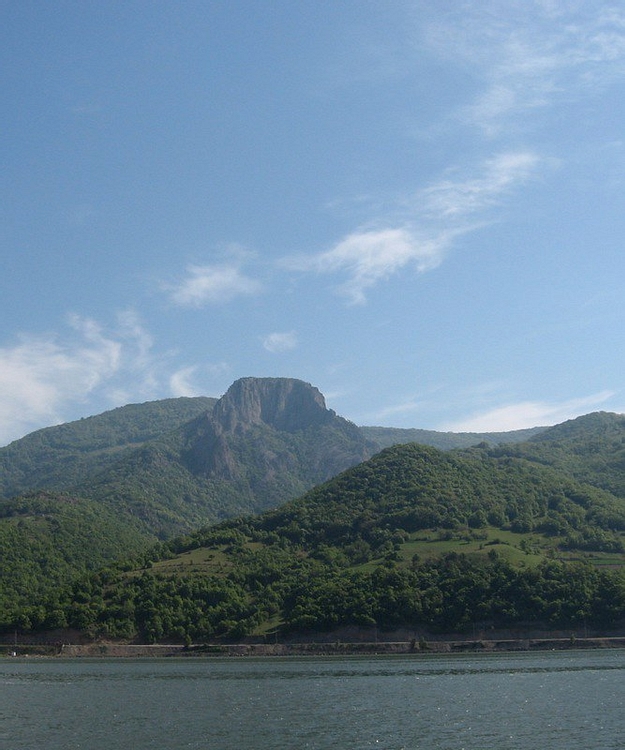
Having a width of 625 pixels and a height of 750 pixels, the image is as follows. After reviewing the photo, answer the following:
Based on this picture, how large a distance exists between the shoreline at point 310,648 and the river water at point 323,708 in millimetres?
29711

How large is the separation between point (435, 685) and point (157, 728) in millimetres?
41585

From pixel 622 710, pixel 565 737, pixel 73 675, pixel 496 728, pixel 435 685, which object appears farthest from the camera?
pixel 73 675

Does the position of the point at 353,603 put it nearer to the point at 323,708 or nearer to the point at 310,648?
the point at 310,648

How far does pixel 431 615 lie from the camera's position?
168125 mm

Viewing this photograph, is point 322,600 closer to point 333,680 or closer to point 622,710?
point 333,680

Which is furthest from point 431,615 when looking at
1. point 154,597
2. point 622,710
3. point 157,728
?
point 157,728

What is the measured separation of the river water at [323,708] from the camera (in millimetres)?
62875

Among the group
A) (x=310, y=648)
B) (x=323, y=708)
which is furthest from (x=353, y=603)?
(x=323, y=708)

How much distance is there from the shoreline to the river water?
2971cm

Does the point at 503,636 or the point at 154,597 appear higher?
the point at 154,597

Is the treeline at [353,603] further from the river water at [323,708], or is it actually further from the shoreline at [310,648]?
the river water at [323,708]

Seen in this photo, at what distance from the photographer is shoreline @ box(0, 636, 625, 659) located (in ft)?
534

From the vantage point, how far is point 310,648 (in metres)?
169

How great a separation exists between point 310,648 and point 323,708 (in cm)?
9078
